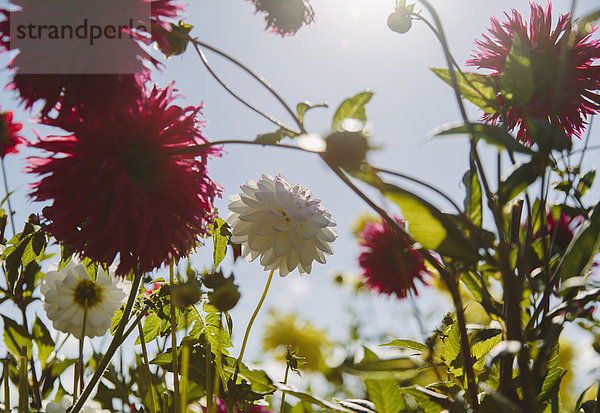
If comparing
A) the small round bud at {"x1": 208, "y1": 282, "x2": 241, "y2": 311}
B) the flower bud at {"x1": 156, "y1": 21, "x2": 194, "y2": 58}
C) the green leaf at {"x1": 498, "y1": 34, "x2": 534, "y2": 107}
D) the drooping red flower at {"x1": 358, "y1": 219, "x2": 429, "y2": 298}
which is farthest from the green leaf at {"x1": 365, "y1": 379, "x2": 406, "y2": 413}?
the drooping red flower at {"x1": 358, "y1": 219, "x2": 429, "y2": 298}

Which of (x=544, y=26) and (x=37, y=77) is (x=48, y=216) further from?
(x=544, y=26)

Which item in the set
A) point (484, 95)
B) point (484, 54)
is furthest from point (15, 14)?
point (484, 54)

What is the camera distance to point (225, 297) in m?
0.47

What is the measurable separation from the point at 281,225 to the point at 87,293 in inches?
14.3

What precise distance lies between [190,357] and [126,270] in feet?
0.42

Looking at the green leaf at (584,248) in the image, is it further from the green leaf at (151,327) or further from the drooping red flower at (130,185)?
the green leaf at (151,327)

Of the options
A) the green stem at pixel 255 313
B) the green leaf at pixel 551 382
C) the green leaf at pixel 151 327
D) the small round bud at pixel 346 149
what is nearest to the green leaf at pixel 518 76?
the small round bud at pixel 346 149

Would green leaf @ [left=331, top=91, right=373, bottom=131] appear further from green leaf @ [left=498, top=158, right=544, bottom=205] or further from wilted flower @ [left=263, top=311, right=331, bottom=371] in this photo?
wilted flower @ [left=263, top=311, right=331, bottom=371]

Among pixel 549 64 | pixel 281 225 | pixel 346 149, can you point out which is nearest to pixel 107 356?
pixel 281 225

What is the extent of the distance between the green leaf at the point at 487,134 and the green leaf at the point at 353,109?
3.4 inches

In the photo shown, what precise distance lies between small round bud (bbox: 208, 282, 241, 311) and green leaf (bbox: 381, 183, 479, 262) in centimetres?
19

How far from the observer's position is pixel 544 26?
24.0 inches

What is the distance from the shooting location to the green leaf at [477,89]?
46cm

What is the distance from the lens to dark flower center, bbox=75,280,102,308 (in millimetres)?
767
